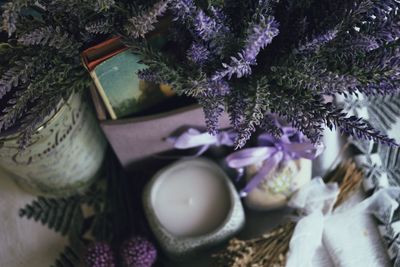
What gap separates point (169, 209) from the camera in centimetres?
68

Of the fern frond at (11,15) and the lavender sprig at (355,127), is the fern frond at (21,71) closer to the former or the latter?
the fern frond at (11,15)

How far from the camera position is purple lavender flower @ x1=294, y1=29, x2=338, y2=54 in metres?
0.45

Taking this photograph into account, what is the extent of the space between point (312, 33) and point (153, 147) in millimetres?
293

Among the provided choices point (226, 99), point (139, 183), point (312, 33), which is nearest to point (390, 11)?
point (312, 33)

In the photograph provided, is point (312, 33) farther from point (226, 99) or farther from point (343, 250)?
point (343, 250)

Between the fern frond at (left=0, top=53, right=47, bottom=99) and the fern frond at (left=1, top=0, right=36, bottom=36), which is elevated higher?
the fern frond at (left=1, top=0, right=36, bottom=36)

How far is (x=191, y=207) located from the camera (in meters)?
0.68

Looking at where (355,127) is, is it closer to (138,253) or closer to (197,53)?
(197,53)

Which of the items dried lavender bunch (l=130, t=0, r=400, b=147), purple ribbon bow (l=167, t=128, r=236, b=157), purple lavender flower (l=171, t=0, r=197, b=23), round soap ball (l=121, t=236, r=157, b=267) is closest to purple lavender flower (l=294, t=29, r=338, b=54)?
dried lavender bunch (l=130, t=0, r=400, b=147)

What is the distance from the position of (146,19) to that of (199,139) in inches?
10.5

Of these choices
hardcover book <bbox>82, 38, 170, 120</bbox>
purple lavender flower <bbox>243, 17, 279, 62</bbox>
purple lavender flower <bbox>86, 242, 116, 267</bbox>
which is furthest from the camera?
purple lavender flower <bbox>86, 242, 116, 267</bbox>

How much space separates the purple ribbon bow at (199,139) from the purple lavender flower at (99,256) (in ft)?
0.55

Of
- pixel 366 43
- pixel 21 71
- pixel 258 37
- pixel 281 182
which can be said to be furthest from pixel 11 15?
pixel 281 182

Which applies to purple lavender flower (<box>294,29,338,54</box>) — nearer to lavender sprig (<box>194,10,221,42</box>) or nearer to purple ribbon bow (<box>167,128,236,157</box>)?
lavender sprig (<box>194,10,221,42</box>)
